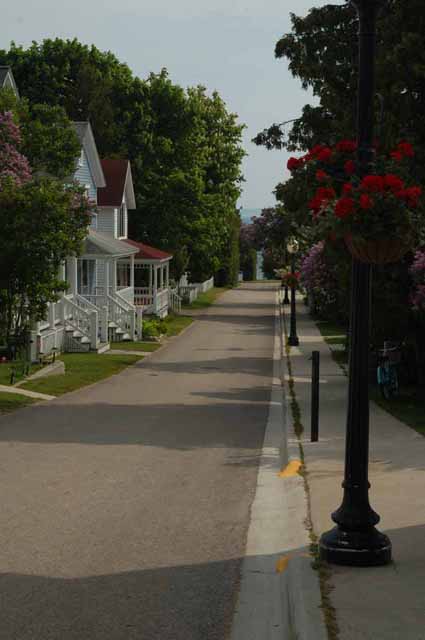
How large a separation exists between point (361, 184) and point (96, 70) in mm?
56052

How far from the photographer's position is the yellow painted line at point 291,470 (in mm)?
12664

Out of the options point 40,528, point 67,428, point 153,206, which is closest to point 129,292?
point 153,206

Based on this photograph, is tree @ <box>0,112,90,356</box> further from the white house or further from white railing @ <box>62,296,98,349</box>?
white railing @ <box>62,296,98,349</box>

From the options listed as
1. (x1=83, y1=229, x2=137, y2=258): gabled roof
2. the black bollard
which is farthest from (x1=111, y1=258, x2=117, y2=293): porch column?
the black bollard

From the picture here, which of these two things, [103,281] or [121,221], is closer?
[103,281]

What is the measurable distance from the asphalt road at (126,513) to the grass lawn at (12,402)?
38 cm

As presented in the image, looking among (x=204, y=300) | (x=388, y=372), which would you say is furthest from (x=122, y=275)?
(x=388, y=372)

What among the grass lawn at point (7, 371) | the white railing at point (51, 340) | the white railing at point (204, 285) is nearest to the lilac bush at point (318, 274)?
the grass lawn at point (7, 371)

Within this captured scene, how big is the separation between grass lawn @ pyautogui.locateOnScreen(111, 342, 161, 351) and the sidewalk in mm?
16926

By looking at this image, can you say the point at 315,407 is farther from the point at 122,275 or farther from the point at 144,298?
the point at 122,275

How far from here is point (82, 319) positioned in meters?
35.7

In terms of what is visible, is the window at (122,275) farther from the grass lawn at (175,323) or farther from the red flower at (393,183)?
the red flower at (393,183)

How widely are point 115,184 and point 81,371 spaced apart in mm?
24444

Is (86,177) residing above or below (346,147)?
above
